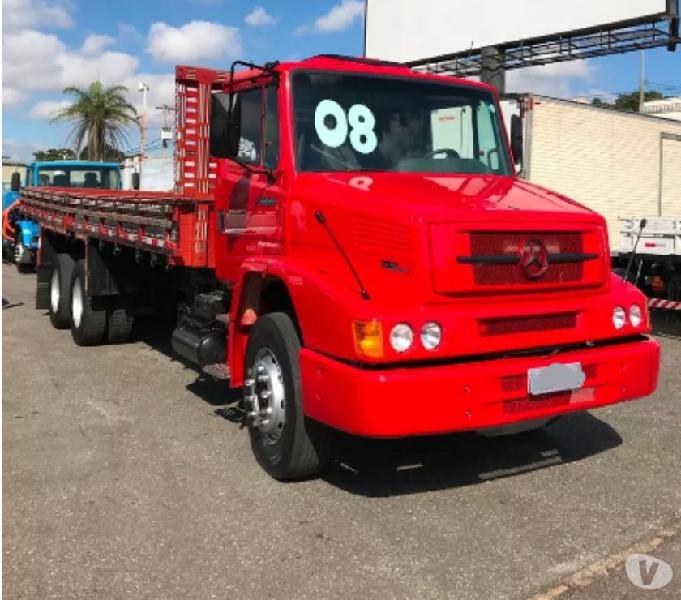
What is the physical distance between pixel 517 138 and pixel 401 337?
261 cm

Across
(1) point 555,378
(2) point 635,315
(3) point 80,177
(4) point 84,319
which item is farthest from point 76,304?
(3) point 80,177

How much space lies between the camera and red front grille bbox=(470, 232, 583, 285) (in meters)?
4.11

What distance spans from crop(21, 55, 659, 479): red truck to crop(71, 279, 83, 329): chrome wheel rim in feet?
10.9

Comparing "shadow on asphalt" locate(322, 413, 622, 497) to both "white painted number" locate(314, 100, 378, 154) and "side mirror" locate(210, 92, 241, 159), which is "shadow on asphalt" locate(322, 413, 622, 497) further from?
"side mirror" locate(210, 92, 241, 159)

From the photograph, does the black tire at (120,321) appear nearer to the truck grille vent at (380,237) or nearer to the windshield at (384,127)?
the windshield at (384,127)

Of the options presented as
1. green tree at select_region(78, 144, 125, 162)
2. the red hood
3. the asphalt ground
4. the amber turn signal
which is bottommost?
the asphalt ground

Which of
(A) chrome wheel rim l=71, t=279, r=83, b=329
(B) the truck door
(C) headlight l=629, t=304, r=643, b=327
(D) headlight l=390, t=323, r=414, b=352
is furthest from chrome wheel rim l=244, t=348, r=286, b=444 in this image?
(A) chrome wheel rim l=71, t=279, r=83, b=329

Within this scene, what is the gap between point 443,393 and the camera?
3908 mm

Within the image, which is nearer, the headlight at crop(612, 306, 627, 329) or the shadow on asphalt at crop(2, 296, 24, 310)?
the headlight at crop(612, 306, 627, 329)

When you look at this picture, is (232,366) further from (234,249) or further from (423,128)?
(423,128)

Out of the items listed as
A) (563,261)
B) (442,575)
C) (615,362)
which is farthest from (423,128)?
(442,575)

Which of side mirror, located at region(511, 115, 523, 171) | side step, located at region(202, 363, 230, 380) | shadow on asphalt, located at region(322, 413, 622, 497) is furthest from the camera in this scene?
side mirror, located at region(511, 115, 523, 171)

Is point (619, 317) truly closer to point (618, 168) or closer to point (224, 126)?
point (224, 126)

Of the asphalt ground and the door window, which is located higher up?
the door window
